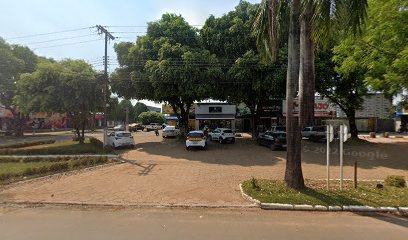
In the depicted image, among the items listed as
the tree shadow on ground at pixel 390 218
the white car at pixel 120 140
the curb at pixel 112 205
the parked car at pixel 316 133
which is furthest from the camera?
the parked car at pixel 316 133

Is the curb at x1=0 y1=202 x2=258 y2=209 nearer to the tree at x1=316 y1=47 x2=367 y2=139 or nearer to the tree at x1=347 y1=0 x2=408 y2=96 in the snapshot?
the tree at x1=347 y1=0 x2=408 y2=96

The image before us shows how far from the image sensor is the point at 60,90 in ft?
72.4

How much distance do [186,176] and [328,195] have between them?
5914 mm

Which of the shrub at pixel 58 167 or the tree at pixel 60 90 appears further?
the tree at pixel 60 90

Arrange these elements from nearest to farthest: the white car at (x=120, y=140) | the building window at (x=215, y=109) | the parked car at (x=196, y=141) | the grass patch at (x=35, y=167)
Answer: the grass patch at (x=35, y=167) → the parked car at (x=196, y=141) → the white car at (x=120, y=140) → the building window at (x=215, y=109)

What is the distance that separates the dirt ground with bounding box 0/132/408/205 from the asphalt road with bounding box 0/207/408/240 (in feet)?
3.28

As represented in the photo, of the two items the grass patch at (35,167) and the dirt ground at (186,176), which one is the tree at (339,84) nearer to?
the dirt ground at (186,176)

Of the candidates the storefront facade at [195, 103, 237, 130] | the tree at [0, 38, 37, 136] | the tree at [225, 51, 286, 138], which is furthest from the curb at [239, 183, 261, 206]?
the tree at [0, 38, 37, 136]

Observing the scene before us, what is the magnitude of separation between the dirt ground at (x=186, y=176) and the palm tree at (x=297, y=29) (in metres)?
2.49

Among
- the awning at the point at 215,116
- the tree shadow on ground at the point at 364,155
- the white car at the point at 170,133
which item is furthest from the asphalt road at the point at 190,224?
the awning at the point at 215,116

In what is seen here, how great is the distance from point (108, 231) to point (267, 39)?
315 inches

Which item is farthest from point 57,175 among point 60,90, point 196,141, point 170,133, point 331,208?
point 170,133

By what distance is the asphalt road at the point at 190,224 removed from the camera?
6070mm

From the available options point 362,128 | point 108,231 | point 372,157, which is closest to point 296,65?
point 108,231
